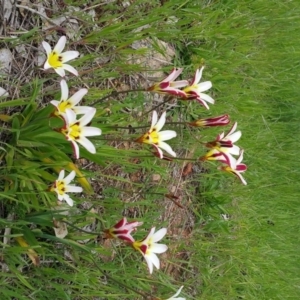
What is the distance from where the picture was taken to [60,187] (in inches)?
61.9

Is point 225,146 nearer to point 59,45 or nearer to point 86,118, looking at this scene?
point 86,118

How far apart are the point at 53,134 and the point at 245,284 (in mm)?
1616

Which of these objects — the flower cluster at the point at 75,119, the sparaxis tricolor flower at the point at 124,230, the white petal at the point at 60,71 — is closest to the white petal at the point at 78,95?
the flower cluster at the point at 75,119

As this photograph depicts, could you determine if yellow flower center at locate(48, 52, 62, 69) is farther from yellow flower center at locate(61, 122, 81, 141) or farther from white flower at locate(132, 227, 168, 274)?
white flower at locate(132, 227, 168, 274)

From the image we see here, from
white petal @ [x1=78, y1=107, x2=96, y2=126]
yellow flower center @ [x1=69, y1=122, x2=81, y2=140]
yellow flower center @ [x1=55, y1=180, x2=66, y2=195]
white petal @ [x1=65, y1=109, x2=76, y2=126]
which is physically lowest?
yellow flower center @ [x1=55, y1=180, x2=66, y2=195]

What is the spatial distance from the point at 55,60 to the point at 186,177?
1.17 meters

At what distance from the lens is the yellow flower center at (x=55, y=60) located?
59.3 inches

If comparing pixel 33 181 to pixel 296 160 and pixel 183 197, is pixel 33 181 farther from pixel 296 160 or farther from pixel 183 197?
pixel 296 160

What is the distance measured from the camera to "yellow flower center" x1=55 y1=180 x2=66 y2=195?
1.56 meters

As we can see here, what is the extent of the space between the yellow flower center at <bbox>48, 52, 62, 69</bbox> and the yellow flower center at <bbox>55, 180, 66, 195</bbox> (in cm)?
35

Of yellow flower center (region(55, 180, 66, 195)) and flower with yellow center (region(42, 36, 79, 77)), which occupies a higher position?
flower with yellow center (region(42, 36, 79, 77))

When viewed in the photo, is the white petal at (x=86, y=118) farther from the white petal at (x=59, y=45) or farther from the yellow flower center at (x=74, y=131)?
the white petal at (x=59, y=45)

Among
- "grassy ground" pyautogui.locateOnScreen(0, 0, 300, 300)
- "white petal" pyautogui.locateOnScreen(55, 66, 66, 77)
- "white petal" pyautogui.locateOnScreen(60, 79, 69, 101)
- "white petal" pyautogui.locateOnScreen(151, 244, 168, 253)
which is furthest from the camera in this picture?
"grassy ground" pyautogui.locateOnScreen(0, 0, 300, 300)

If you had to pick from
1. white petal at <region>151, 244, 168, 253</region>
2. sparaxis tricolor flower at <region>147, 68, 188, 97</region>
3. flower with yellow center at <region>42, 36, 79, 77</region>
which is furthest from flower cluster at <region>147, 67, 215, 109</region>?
white petal at <region>151, 244, 168, 253</region>
